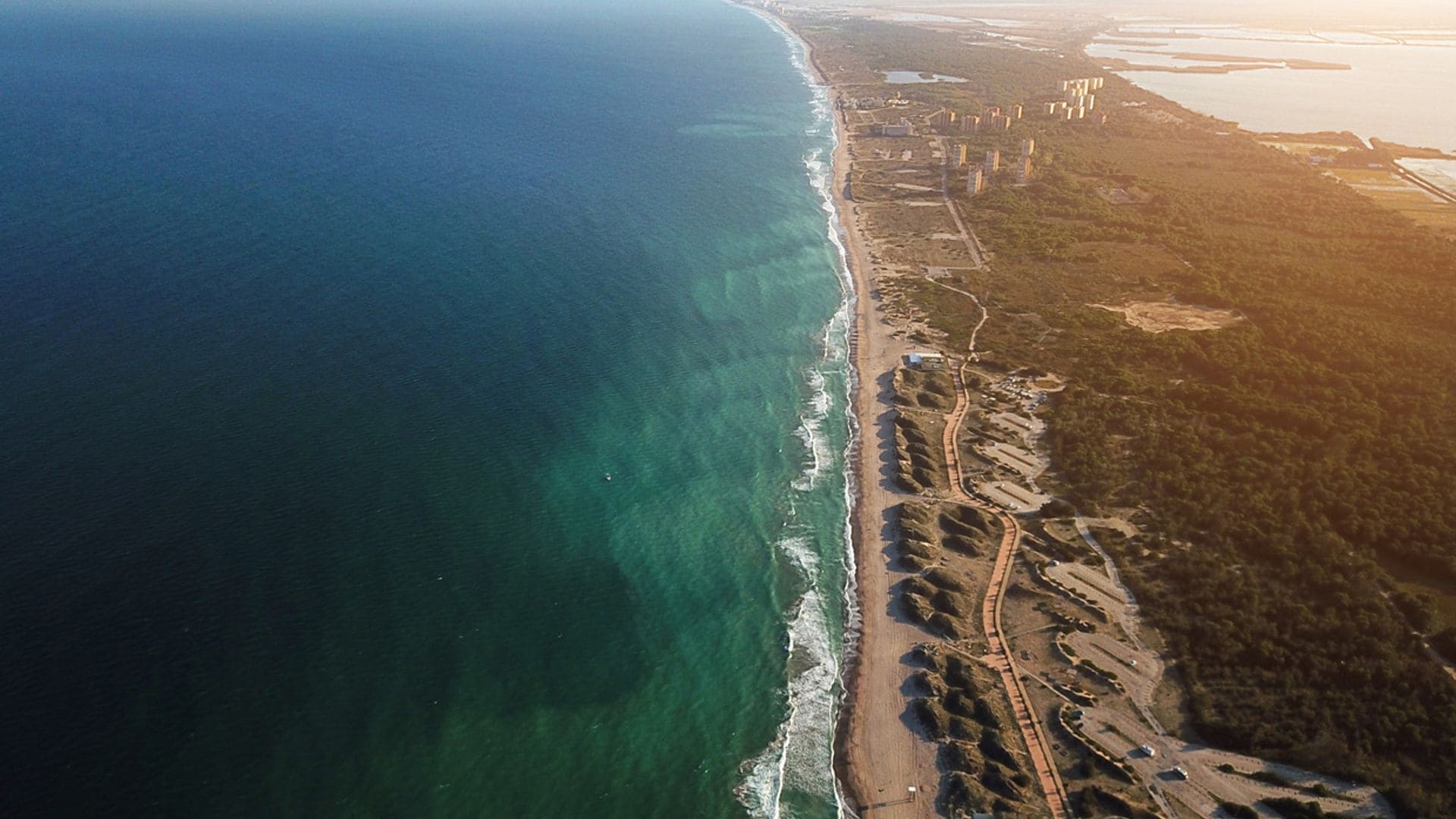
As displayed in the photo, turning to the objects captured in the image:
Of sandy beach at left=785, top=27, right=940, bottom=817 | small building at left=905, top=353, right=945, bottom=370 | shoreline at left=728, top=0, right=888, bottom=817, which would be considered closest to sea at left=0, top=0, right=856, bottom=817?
shoreline at left=728, top=0, right=888, bottom=817

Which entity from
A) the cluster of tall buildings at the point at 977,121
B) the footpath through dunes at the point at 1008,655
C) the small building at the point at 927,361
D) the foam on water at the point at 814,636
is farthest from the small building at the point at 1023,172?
the footpath through dunes at the point at 1008,655

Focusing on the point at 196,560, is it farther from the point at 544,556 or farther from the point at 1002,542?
the point at 1002,542

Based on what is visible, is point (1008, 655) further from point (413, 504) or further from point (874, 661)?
point (413, 504)

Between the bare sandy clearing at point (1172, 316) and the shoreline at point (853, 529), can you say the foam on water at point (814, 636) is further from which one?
the bare sandy clearing at point (1172, 316)

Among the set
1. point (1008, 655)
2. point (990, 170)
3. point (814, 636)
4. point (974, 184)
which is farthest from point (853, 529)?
point (990, 170)

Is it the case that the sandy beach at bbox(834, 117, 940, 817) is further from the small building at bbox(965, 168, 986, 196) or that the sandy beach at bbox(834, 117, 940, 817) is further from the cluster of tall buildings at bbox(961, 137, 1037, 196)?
the cluster of tall buildings at bbox(961, 137, 1037, 196)

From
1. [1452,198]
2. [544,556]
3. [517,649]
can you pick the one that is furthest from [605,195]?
[1452,198]

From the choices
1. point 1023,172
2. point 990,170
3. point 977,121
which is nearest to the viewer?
point 1023,172
